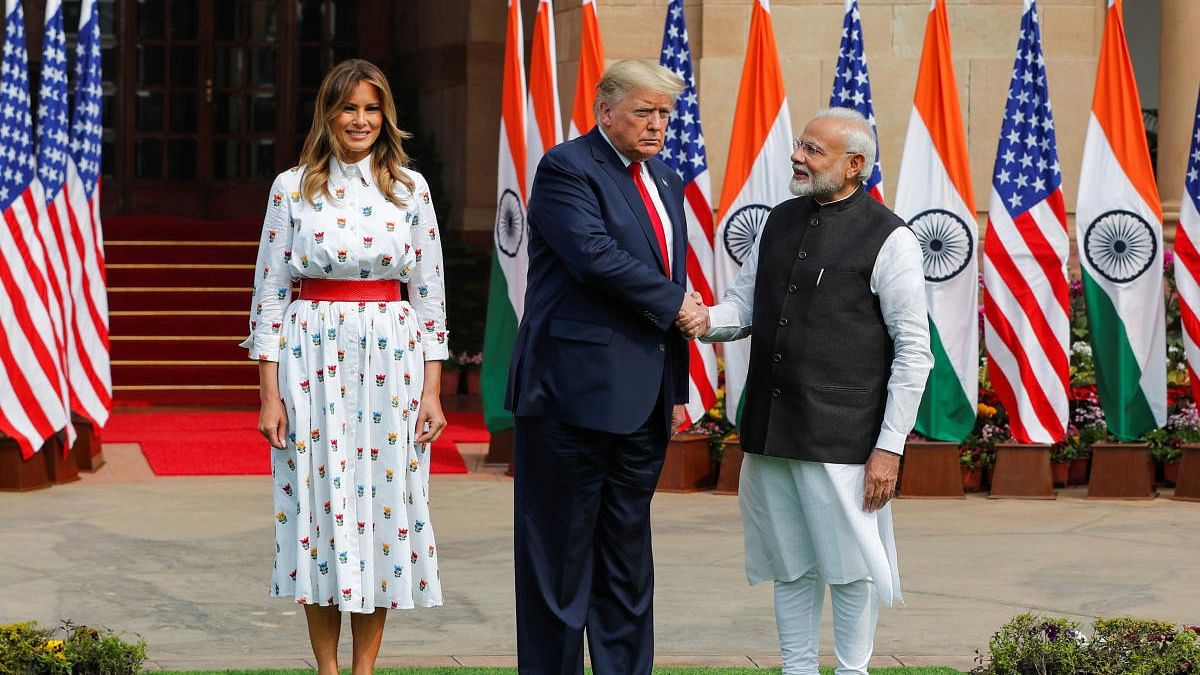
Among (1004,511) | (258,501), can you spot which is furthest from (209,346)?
(1004,511)

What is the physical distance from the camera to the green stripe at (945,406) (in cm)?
1014

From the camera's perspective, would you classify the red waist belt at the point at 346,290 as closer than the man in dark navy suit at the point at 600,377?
No

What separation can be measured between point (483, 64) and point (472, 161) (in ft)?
3.16

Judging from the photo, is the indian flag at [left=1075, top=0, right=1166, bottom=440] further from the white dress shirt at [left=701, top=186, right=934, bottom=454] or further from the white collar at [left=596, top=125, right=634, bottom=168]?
the white collar at [left=596, top=125, right=634, bottom=168]

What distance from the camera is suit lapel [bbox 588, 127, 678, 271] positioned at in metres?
4.95

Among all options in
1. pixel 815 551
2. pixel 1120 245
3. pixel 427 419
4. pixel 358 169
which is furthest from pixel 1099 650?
pixel 1120 245

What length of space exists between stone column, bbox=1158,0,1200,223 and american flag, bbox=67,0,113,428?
7.57m

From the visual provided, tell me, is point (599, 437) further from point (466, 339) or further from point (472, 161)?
point (472, 161)

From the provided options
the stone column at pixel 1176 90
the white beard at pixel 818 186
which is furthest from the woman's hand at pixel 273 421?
the stone column at pixel 1176 90

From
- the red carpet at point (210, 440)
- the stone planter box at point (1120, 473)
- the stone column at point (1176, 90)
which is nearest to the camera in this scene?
the stone planter box at point (1120, 473)

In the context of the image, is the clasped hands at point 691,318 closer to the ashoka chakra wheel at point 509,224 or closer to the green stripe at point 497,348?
the ashoka chakra wheel at point 509,224

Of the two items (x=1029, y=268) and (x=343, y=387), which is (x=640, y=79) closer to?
(x=343, y=387)

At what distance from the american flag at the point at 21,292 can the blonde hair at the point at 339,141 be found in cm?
534

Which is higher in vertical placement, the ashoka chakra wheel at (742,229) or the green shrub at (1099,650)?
Answer: the ashoka chakra wheel at (742,229)
